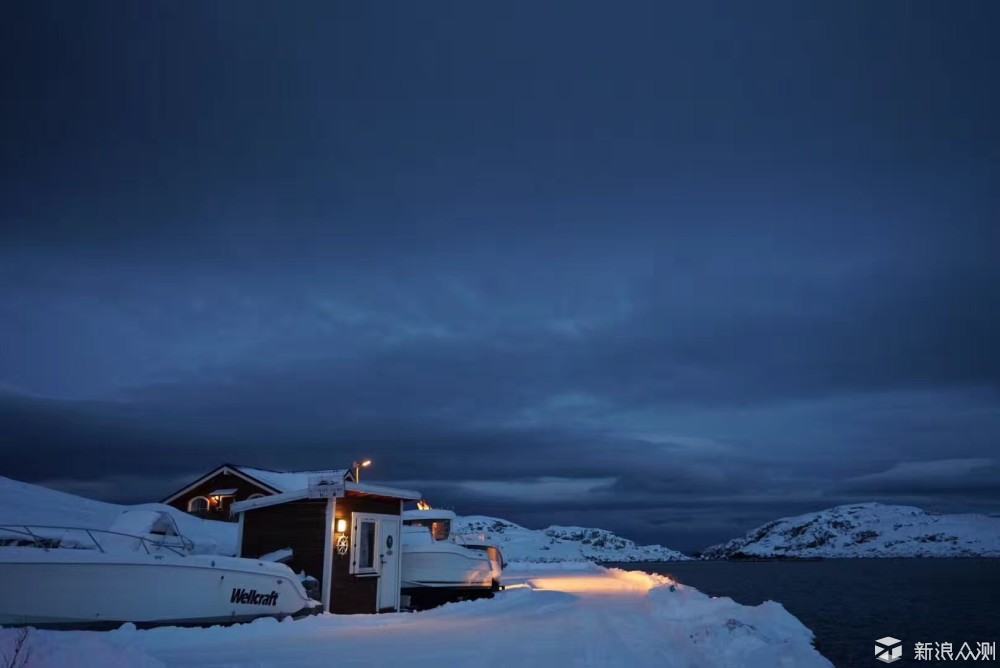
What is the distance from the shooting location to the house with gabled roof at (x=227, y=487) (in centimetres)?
3725

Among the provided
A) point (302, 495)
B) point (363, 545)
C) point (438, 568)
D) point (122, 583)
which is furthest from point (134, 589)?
point (438, 568)

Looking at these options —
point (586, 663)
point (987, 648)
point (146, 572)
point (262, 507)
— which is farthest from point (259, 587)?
point (987, 648)

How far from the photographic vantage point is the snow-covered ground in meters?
8.77

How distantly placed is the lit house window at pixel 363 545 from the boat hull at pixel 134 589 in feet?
9.50

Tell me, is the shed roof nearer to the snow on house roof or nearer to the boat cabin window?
the boat cabin window

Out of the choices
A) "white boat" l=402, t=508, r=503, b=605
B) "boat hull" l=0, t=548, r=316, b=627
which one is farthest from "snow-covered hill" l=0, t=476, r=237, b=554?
"white boat" l=402, t=508, r=503, b=605

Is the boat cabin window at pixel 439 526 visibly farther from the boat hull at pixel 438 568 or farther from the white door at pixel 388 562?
the white door at pixel 388 562

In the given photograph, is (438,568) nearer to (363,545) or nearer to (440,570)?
(440,570)

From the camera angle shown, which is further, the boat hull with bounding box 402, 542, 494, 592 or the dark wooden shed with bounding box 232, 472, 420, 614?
the boat hull with bounding box 402, 542, 494, 592

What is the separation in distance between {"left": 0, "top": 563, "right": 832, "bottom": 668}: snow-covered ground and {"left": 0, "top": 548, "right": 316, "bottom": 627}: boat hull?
3.43 ft

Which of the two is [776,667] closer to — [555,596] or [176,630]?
[176,630]

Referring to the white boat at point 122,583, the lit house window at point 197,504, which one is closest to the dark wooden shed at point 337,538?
the white boat at point 122,583

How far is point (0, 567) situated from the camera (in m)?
12.6

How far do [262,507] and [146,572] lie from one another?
6.50m
